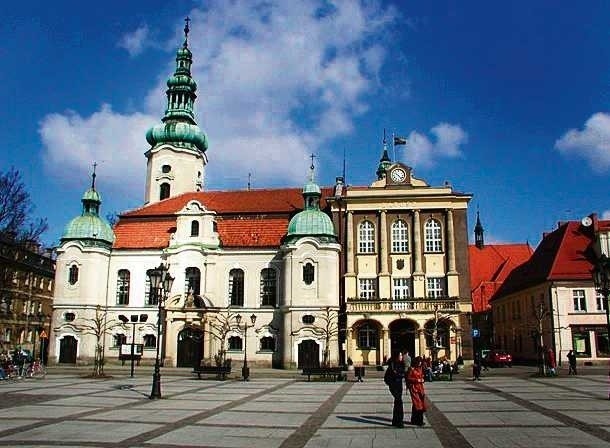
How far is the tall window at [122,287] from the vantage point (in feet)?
169

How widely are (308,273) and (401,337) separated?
8.83 meters

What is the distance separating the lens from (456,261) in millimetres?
47969

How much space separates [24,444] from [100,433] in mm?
1942

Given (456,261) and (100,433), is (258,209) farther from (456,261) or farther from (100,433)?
(100,433)

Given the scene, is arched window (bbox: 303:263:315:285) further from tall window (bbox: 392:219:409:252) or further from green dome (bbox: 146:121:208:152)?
green dome (bbox: 146:121:208:152)

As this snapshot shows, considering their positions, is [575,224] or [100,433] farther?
[575,224]

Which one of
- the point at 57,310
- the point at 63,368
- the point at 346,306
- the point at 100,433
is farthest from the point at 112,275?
the point at 100,433

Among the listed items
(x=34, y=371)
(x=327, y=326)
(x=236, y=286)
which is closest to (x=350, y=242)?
(x=327, y=326)

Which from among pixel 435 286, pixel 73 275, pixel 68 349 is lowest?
pixel 68 349

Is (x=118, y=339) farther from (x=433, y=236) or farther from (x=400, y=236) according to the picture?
(x=433, y=236)

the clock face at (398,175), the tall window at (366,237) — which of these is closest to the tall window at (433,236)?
the clock face at (398,175)

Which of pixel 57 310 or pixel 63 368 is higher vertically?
pixel 57 310

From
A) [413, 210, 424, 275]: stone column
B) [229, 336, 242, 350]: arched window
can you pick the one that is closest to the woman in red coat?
[413, 210, 424, 275]: stone column

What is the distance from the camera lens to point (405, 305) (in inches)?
1815
